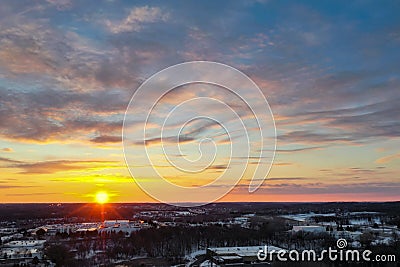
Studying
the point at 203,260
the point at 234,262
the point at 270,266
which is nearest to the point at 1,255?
the point at 203,260

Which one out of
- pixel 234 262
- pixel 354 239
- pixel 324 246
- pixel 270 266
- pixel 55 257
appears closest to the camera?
pixel 270 266

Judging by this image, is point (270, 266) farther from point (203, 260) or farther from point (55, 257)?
point (55, 257)

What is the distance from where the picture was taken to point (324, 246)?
26375 millimetres

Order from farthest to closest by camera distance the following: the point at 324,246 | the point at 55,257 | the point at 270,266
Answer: the point at 324,246
the point at 55,257
the point at 270,266

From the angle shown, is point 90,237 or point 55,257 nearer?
point 55,257

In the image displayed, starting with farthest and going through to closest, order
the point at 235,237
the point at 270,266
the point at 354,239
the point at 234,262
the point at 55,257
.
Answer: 1. the point at 235,237
2. the point at 354,239
3. the point at 55,257
4. the point at 234,262
5. the point at 270,266

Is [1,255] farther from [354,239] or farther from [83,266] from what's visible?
[354,239]

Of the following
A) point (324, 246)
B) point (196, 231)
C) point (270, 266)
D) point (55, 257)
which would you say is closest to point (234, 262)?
point (270, 266)

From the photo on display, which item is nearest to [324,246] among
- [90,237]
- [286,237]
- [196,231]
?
[286,237]

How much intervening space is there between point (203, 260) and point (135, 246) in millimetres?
7929

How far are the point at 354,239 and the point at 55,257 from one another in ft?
67.2

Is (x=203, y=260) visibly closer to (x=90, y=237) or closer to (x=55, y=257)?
(x=55, y=257)

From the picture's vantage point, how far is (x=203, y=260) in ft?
80.6

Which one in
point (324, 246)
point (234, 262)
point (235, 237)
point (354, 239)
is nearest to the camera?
point (234, 262)
